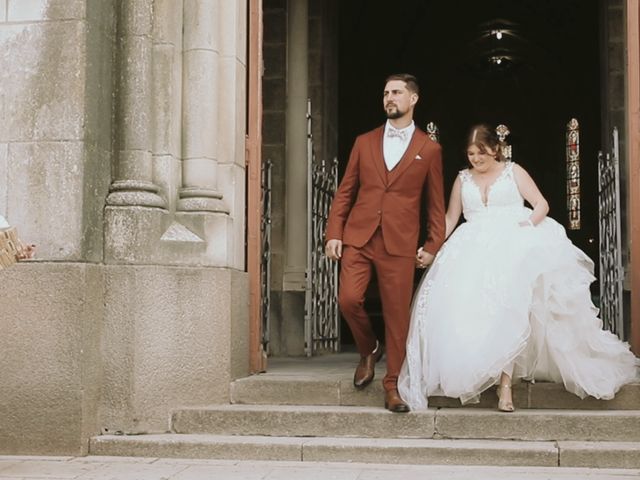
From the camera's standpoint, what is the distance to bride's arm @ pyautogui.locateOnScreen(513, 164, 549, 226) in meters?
6.85

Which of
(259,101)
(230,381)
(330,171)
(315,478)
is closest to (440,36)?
(330,171)

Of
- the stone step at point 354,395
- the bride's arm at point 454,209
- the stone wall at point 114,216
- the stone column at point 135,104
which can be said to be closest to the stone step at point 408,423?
the stone step at point 354,395

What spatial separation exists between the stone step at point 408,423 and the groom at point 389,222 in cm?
36

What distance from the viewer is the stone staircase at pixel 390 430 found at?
5855 millimetres

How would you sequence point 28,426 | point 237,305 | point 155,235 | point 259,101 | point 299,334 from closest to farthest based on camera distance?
1. point 28,426
2. point 155,235
3. point 237,305
4. point 259,101
5. point 299,334

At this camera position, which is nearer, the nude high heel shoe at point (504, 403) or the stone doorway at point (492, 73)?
the nude high heel shoe at point (504, 403)

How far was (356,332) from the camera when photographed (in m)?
6.79

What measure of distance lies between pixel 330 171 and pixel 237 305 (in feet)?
12.7

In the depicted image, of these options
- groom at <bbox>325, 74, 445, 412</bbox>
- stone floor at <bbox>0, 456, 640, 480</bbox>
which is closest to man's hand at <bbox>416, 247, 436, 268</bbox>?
groom at <bbox>325, 74, 445, 412</bbox>

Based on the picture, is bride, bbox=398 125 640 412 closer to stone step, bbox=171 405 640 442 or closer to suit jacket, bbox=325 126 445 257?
stone step, bbox=171 405 640 442

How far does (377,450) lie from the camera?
19.7 feet

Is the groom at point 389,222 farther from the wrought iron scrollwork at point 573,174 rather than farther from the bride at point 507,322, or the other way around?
the wrought iron scrollwork at point 573,174

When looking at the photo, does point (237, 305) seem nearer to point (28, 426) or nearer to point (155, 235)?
point (155, 235)

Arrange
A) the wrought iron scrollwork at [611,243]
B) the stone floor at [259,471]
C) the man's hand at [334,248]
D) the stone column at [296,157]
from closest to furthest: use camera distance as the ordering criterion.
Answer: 1. the stone floor at [259,471]
2. the man's hand at [334,248]
3. the wrought iron scrollwork at [611,243]
4. the stone column at [296,157]
